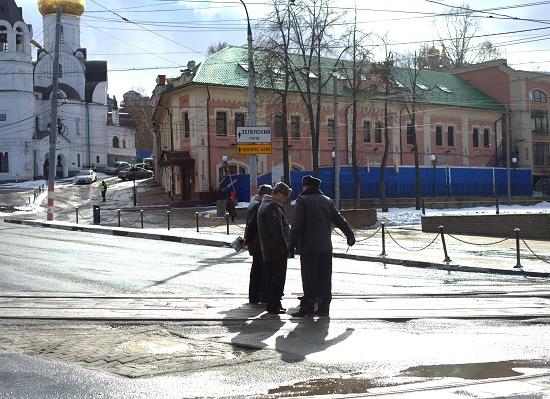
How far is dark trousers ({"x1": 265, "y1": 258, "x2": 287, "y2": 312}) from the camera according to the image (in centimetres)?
957

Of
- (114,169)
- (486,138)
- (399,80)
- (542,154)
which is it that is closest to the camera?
(399,80)

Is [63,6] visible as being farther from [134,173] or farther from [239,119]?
[239,119]

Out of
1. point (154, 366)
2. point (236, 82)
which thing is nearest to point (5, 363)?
point (154, 366)

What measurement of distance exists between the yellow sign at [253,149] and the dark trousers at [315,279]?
48.1ft

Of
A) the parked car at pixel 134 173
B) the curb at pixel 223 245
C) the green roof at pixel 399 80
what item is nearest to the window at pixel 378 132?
the green roof at pixel 399 80

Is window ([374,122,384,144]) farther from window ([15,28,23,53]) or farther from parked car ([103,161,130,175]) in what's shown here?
window ([15,28,23,53])

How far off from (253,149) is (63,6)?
209ft

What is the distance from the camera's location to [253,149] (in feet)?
78.4

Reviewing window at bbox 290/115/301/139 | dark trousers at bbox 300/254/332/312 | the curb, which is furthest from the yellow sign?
window at bbox 290/115/301/139

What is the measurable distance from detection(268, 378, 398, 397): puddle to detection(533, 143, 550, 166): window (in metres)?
66.0

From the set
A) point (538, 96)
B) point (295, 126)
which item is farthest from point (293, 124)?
point (538, 96)

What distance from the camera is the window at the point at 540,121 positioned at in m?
66.9

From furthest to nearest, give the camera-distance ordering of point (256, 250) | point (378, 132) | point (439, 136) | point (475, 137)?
point (475, 137)
point (439, 136)
point (378, 132)
point (256, 250)

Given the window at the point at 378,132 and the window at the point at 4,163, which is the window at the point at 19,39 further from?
the window at the point at 378,132
